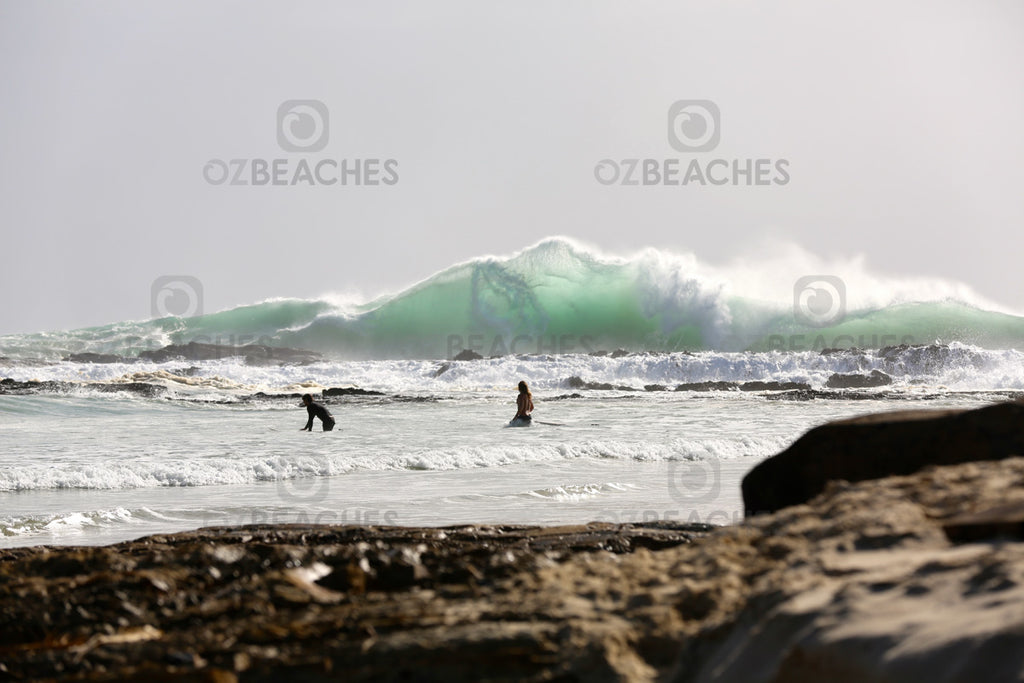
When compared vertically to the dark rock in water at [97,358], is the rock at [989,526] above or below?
below

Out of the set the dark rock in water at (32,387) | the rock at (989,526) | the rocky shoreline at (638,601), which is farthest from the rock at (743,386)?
the rock at (989,526)

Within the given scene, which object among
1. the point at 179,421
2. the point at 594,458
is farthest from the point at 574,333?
the point at 594,458

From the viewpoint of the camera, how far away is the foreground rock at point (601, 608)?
1.65 meters

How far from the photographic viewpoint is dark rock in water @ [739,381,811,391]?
81.2 feet

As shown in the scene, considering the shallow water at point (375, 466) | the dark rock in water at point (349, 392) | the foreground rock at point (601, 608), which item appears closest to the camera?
the foreground rock at point (601, 608)

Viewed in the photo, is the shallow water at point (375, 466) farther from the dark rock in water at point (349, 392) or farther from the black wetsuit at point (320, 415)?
the dark rock in water at point (349, 392)

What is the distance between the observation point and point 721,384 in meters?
25.3

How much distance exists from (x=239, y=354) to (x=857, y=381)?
23.4 metres

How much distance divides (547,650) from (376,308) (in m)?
38.9

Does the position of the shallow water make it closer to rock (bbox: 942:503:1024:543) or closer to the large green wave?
rock (bbox: 942:503:1024:543)

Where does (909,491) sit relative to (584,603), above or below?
above

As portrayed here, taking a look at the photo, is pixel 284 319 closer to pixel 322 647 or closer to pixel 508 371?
pixel 508 371

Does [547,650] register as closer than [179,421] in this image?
Yes

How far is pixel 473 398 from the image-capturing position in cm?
2289
